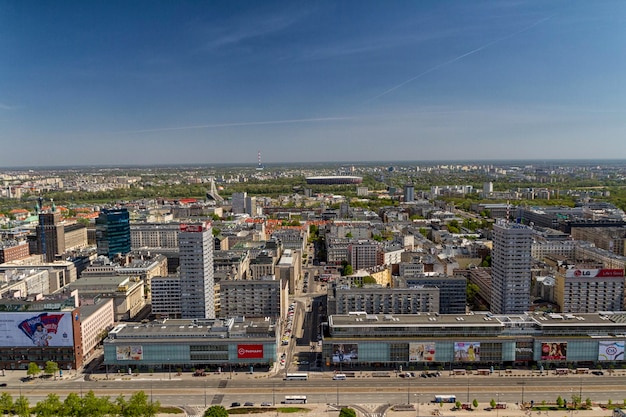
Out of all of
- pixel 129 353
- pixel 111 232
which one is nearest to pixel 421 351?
pixel 129 353

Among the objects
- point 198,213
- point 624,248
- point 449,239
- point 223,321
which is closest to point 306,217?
point 198,213

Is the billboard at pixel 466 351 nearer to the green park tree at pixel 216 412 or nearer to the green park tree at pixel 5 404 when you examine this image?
the green park tree at pixel 216 412

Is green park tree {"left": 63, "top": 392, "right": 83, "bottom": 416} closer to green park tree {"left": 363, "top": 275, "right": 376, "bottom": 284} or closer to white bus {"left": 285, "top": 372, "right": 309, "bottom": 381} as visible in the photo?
white bus {"left": 285, "top": 372, "right": 309, "bottom": 381}

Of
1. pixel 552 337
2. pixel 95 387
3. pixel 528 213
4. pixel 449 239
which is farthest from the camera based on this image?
pixel 528 213

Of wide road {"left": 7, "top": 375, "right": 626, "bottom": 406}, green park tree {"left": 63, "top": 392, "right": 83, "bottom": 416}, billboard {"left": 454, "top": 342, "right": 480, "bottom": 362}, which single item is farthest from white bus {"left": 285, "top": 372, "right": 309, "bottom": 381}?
green park tree {"left": 63, "top": 392, "right": 83, "bottom": 416}

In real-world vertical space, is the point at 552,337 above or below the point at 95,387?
above

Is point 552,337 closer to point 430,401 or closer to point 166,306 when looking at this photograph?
point 430,401

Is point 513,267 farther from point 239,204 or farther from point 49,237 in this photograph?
point 239,204
